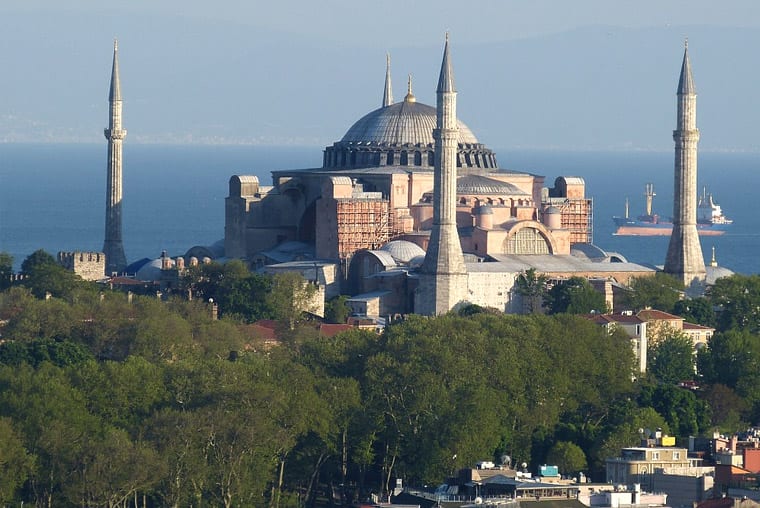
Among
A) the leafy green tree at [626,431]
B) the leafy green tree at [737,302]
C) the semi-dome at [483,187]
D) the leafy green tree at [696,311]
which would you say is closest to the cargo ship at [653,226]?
the semi-dome at [483,187]

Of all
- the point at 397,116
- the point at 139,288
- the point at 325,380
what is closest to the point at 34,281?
the point at 139,288

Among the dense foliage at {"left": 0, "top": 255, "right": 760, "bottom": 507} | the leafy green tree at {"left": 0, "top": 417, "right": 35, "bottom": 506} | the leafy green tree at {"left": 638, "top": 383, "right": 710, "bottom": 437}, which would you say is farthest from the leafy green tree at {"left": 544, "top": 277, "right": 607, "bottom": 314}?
the leafy green tree at {"left": 0, "top": 417, "right": 35, "bottom": 506}

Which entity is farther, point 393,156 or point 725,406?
point 393,156

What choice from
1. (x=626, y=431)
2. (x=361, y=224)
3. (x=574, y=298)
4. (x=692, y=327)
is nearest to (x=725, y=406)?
(x=626, y=431)

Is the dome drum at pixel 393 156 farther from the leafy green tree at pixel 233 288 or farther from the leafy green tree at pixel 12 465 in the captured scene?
the leafy green tree at pixel 12 465

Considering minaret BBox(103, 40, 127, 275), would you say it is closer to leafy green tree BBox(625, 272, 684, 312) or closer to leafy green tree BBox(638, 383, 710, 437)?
leafy green tree BBox(625, 272, 684, 312)

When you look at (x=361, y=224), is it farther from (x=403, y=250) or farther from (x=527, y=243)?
(x=527, y=243)

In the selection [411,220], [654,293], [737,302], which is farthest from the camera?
[411,220]
